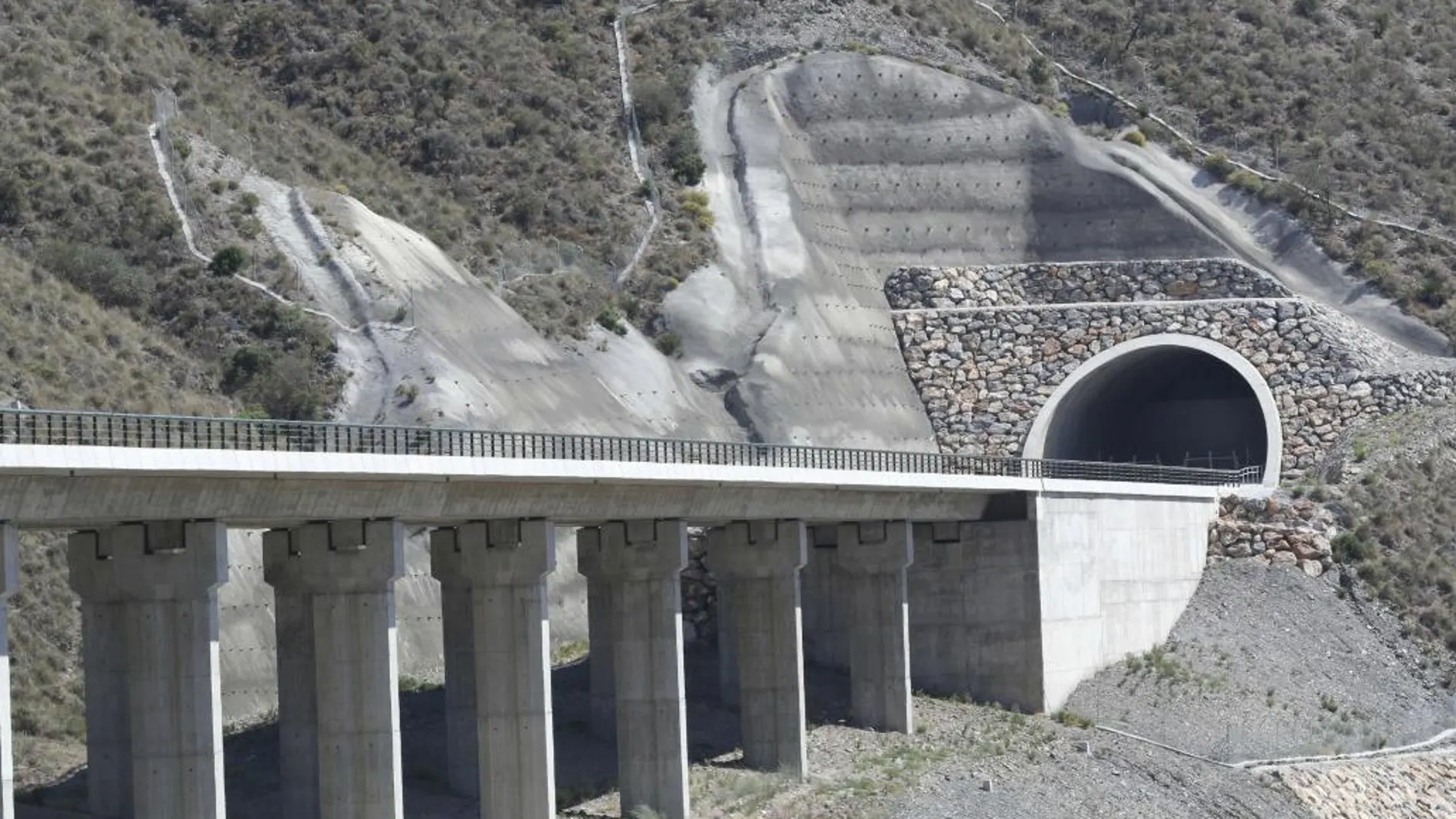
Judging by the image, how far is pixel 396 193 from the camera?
3728 inches

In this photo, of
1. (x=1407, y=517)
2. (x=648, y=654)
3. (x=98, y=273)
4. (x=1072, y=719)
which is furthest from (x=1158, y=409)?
(x=648, y=654)

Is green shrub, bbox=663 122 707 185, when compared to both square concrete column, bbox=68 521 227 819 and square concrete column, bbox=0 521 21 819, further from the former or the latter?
square concrete column, bbox=0 521 21 819

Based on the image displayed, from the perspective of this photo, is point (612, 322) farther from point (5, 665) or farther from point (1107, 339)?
point (5, 665)

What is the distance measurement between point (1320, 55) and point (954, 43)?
15.2 m

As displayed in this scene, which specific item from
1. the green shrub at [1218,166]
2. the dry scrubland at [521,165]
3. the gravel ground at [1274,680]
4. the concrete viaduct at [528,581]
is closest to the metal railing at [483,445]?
the concrete viaduct at [528,581]

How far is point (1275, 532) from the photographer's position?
81.6 metres

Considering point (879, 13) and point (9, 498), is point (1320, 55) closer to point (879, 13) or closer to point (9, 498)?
point (879, 13)

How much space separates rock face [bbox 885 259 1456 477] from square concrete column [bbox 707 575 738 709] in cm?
2673

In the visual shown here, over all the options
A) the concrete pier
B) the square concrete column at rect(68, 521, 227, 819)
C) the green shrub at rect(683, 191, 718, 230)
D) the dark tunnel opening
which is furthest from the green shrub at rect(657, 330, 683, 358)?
the square concrete column at rect(68, 521, 227, 819)

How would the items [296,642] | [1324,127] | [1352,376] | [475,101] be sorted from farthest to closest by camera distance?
1. [1324,127]
2. [475,101]
3. [1352,376]
4. [296,642]

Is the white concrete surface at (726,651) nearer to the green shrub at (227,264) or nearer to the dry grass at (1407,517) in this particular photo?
the green shrub at (227,264)

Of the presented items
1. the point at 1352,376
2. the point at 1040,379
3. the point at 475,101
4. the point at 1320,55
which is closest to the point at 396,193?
the point at 475,101

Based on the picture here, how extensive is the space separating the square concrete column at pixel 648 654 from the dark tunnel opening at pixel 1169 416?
41.5m

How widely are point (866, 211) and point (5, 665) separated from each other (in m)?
66.3
